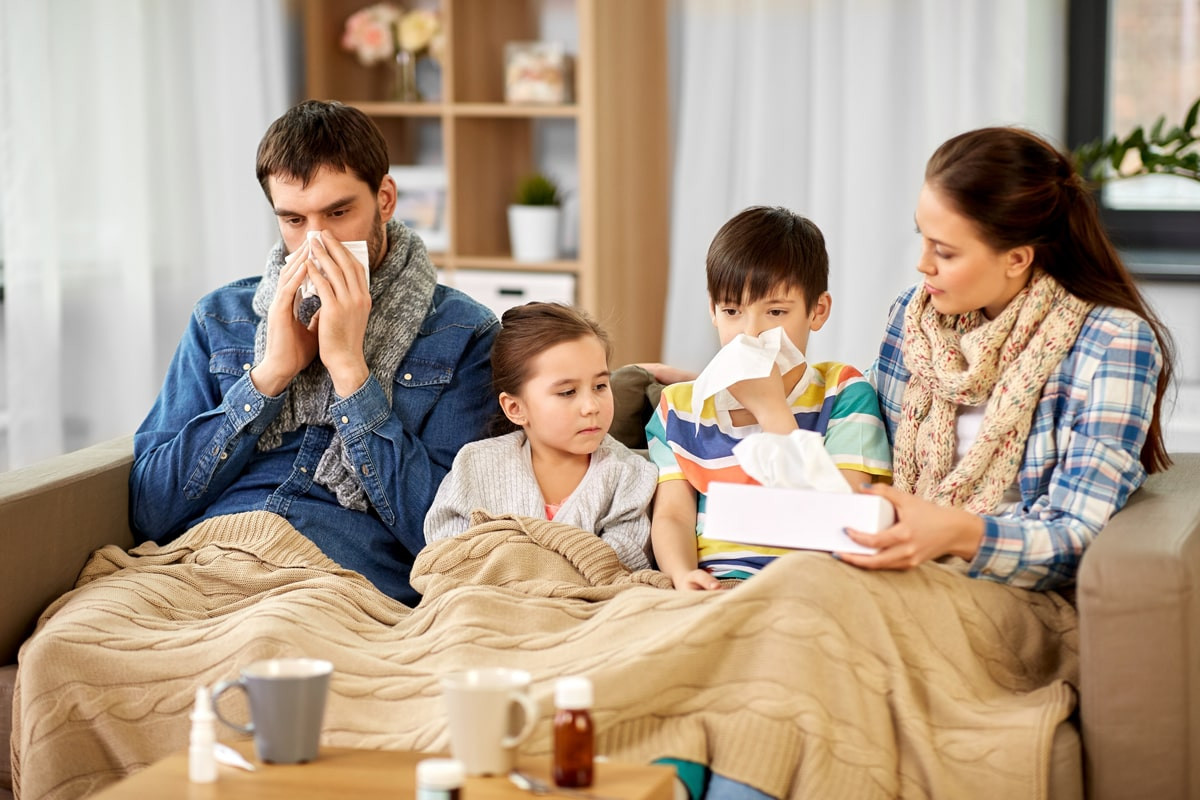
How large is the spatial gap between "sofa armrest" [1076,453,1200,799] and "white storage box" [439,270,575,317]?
2467 millimetres

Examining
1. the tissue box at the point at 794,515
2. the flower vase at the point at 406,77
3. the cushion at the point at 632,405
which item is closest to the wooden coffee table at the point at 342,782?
the tissue box at the point at 794,515

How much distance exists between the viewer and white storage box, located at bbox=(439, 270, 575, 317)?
396 cm

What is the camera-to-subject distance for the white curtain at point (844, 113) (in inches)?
144

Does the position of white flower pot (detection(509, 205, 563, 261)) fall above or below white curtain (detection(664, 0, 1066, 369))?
below

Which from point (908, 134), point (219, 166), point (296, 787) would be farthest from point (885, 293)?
point (296, 787)

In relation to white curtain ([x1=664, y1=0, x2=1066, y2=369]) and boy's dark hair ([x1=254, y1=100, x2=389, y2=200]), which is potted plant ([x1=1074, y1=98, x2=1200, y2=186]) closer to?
white curtain ([x1=664, y1=0, x2=1066, y2=369])

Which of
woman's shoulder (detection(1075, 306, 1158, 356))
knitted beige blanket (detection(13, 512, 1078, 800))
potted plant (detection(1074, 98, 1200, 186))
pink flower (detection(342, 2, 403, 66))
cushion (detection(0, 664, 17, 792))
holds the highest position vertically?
pink flower (detection(342, 2, 403, 66))

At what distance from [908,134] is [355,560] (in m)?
2.20

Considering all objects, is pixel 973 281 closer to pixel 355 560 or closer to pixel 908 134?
pixel 355 560

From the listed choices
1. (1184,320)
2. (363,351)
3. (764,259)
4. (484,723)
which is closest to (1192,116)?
(1184,320)

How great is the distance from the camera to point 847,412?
201 cm

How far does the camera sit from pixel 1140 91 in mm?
3768

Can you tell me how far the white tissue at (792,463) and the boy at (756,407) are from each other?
0.21m

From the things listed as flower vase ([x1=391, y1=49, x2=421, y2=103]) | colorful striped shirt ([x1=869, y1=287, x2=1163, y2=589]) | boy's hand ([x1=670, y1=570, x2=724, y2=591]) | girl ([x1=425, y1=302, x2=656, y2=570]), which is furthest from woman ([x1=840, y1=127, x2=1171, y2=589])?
flower vase ([x1=391, y1=49, x2=421, y2=103])
